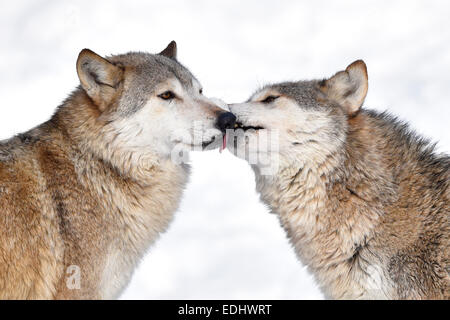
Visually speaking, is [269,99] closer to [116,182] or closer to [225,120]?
[225,120]

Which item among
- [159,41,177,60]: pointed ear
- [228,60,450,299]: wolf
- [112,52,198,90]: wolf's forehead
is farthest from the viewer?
[159,41,177,60]: pointed ear

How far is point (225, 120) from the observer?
24.6 ft

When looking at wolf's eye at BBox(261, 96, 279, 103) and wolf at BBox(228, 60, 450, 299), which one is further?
wolf's eye at BBox(261, 96, 279, 103)

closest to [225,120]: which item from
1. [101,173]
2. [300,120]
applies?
[300,120]

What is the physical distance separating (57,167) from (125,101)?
48.9 inches

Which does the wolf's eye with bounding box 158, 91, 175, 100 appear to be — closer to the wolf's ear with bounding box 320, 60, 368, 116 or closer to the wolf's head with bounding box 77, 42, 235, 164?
the wolf's head with bounding box 77, 42, 235, 164

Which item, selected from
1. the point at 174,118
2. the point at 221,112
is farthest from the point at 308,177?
the point at 174,118

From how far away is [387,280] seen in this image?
707cm

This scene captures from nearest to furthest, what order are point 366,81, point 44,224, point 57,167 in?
point 44,224 < point 57,167 < point 366,81

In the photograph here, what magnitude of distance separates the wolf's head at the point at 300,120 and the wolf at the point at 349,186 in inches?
0.6

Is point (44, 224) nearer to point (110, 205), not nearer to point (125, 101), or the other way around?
point (110, 205)

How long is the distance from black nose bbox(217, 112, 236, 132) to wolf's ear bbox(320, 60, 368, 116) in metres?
1.52

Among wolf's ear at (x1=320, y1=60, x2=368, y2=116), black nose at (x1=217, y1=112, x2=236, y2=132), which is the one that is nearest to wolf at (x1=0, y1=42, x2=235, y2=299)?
black nose at (x1=217, y1=112, x2=236, y2=132)

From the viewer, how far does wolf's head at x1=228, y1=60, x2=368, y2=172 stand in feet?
25.0
